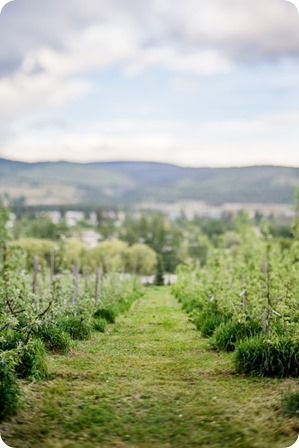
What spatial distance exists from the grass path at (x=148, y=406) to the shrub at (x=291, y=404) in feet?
0.26

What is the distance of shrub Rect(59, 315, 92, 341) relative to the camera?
9047mm

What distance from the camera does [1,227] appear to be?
14.7m

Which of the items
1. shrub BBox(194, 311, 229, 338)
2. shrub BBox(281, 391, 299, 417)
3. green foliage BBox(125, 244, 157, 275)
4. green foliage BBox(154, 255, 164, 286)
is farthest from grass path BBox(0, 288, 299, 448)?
green foliage BBox(125, 244, 157, 275)

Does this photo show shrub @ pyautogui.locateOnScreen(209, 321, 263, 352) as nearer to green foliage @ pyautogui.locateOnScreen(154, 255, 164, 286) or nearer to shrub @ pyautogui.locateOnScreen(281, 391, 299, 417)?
shrub @ pyautogui.locateOnScreen(281, 391, 299, 417)

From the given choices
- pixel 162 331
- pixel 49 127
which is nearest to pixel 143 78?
pixel 49 127

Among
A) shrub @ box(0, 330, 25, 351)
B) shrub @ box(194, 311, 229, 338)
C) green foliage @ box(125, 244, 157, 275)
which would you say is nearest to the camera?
shrub @ box(0, 330, 25, 351)

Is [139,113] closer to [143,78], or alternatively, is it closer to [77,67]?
[143,78]

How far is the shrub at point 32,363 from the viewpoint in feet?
20.0

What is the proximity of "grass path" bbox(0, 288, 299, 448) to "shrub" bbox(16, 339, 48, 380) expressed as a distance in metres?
0.13

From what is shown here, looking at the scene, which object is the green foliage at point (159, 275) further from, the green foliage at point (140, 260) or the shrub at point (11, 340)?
the shrub at point (11, 340)

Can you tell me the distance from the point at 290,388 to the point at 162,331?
4987 mm

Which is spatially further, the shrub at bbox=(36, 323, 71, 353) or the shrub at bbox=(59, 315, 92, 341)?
the shrub at bbox=(59, 315, 92, 341)

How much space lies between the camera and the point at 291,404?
5.14 m

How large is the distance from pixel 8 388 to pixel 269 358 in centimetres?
289
